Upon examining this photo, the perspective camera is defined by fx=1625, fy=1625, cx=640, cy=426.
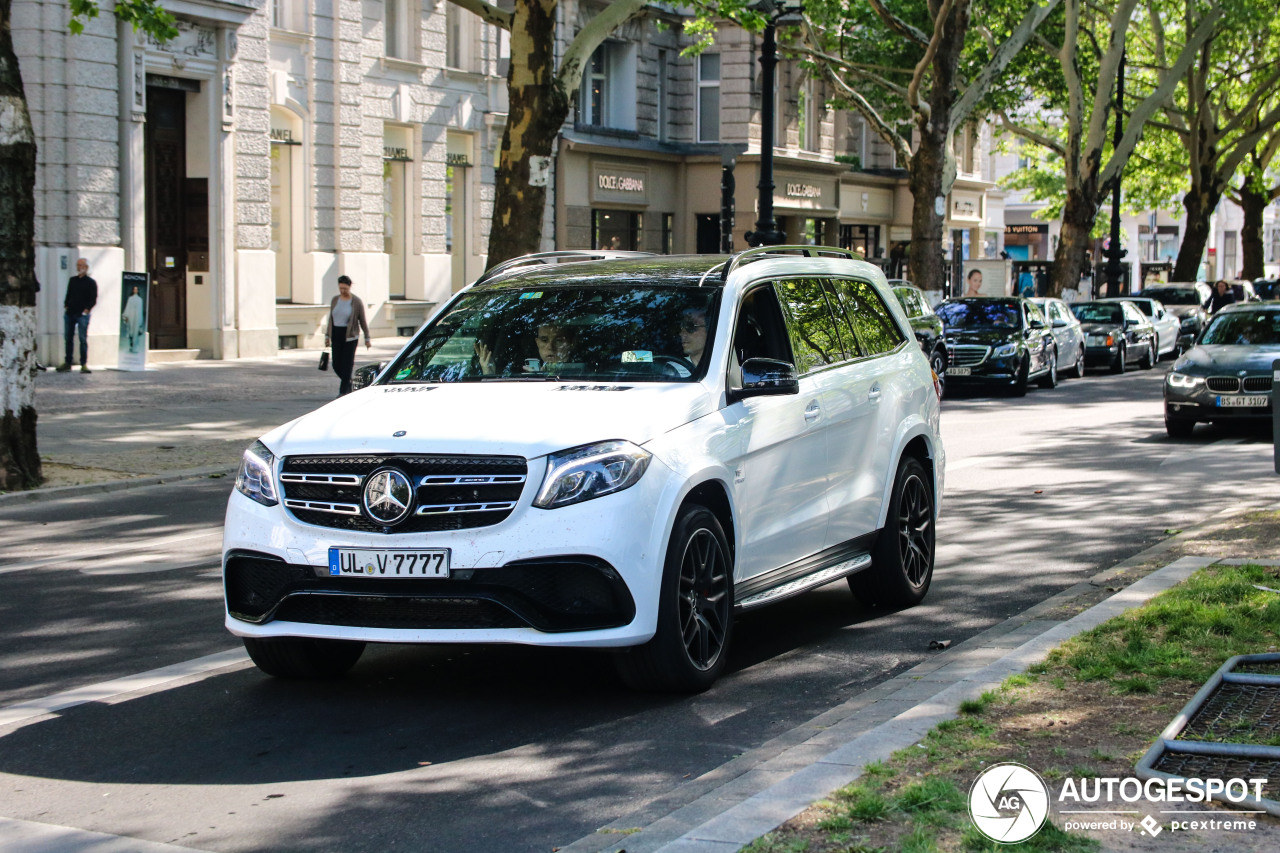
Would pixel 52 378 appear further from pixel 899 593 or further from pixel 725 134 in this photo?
pixel 725 134

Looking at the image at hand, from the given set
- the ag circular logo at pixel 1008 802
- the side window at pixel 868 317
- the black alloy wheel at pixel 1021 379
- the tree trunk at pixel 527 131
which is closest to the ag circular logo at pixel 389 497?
the ag circular logo at pixel 1008 802

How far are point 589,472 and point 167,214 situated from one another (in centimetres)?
2291

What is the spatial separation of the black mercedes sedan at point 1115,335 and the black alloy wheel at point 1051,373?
403 cm

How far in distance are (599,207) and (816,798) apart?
116 ft

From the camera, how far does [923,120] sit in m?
31.5

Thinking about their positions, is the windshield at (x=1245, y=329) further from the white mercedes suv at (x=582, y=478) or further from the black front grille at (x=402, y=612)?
the black front grille at (x=402, y=612)

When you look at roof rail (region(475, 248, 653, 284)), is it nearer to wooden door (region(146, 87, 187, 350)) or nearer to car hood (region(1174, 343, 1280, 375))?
car hood (region(1174, 343, 1280, 375))

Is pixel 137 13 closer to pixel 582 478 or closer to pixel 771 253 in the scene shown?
pixel 771 253

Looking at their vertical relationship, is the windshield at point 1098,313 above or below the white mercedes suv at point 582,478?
above

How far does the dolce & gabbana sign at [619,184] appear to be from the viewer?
3884 cm

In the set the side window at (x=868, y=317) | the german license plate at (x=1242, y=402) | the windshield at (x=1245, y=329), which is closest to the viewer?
the side window at (x=868, y=317)

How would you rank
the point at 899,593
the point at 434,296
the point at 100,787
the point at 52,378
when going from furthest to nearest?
1. the point at 434,296
2. the point at 52,378
3. the point at 899,593
4. the point at 100,787

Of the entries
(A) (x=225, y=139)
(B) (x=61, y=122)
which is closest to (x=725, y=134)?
(A) (x=225, y=139)

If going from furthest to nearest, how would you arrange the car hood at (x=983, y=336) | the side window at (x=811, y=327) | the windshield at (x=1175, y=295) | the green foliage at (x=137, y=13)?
the windshield at (x=1175, y=295)
the car hood at (x=983, y=336)
the green foliage at (x=137, y=13)
the side window at (x=811, y=327)
